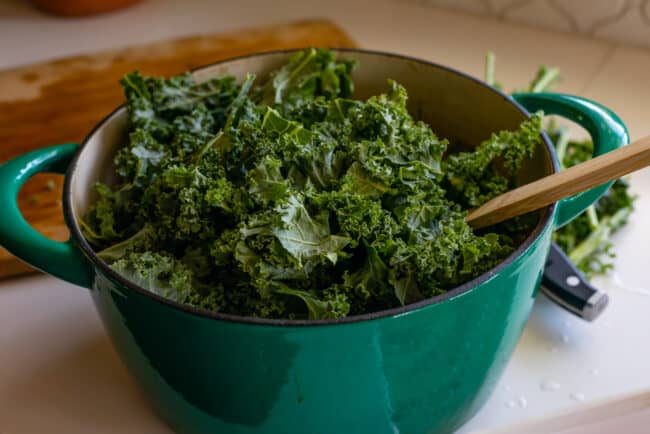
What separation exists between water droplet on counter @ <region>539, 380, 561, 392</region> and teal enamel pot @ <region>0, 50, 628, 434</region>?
0.09 m

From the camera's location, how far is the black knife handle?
0.89 m

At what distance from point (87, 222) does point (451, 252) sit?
40 centimetres

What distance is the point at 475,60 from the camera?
1464mm

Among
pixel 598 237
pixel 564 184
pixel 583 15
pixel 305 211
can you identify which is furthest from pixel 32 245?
pixel 583 15

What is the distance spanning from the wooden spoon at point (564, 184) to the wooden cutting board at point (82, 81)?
0.68 metres

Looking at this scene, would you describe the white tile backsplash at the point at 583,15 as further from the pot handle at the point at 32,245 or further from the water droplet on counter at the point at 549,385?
the pot handle at the point at 32,245

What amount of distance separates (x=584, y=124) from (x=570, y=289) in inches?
7.9

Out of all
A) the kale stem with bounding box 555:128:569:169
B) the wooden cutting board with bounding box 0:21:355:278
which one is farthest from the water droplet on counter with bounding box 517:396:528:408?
the wooden cutting board with bounding box 0:21:355:278

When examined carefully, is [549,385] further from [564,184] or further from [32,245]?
[32,245]

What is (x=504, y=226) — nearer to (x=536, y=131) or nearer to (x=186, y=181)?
(x=536, y=131)

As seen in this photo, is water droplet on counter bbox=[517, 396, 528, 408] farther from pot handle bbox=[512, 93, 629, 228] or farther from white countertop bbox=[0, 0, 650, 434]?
pot handle bbox=[512, 93, 629, 228]

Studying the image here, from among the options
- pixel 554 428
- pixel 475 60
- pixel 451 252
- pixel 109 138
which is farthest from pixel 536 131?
pixel 475 60

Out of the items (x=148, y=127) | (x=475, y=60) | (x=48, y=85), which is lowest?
(x=48, y=85)

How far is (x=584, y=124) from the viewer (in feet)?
2.73
